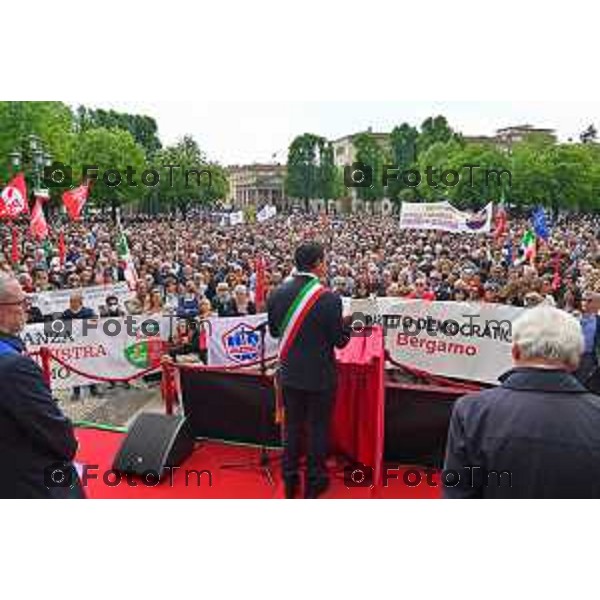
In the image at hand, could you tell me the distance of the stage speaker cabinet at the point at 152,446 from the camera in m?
6.84

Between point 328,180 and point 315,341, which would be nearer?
point 315,341

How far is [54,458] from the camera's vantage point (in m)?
3.35

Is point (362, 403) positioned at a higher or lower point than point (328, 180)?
lower

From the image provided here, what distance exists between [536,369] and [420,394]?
4163 mm

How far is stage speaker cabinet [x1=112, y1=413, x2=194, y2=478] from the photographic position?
22.4ft

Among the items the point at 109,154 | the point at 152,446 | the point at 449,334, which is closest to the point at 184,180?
the point at 109,154

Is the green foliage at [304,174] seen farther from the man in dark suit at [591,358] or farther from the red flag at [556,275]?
the man in dark suit at [591,358]

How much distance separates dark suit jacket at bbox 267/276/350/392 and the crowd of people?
3.36m

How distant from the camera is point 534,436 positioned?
8.38 feet

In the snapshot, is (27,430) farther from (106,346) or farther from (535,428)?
(106,346)

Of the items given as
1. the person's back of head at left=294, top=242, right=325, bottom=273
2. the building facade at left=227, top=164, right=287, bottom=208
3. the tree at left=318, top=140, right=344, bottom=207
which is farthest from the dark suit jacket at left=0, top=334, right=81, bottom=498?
the building facade at left=227, top=164, right=287, bottom=208

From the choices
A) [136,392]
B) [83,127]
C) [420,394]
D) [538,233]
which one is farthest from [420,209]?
[83,127]

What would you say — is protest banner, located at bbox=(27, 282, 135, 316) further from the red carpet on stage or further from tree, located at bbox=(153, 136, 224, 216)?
tree, located at bbox=(153, 136, 224, 216)

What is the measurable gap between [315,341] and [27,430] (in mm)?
2783
